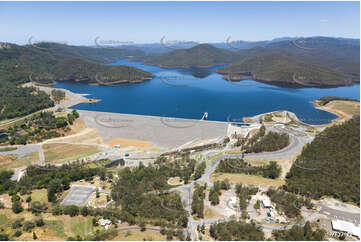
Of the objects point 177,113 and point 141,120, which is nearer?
point 141,120

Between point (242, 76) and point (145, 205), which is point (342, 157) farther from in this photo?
point (242, 76)

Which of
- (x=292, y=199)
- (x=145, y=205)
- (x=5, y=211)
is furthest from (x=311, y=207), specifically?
(x=5, y=211)

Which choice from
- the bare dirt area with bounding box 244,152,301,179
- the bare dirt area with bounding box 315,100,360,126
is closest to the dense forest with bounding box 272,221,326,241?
the bare dirt area with bounding box 244,152,301,179

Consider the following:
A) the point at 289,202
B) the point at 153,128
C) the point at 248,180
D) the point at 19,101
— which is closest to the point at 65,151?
the point at 153,128

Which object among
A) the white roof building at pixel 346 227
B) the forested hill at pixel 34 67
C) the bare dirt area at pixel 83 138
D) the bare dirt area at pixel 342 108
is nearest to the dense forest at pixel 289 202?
the white roof building at pixel 346 227

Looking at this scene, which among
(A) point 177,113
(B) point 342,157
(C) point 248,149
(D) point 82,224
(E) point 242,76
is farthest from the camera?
(E) point 242,76

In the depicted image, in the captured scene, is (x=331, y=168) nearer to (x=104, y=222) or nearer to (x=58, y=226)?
(x=104, y=222)
